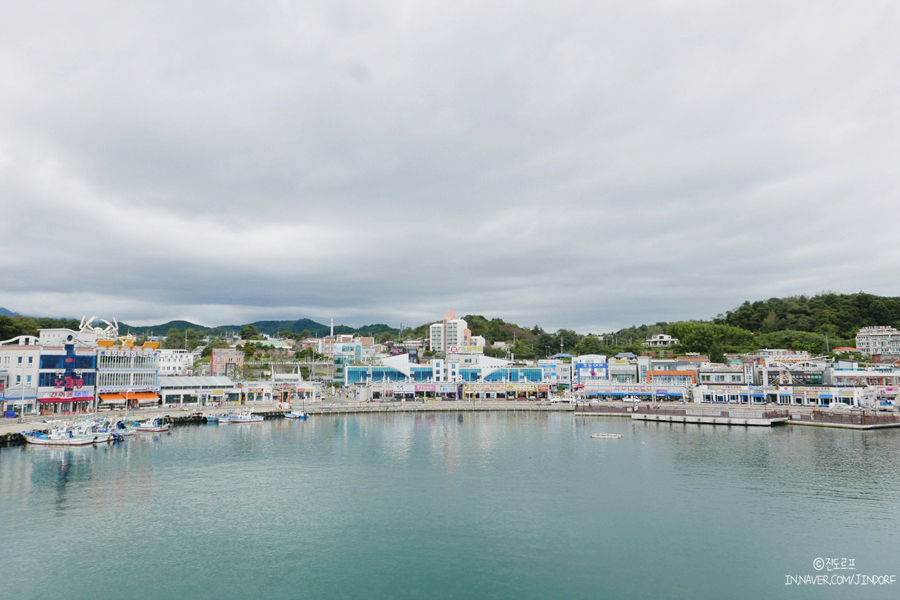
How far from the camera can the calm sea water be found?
1472 cm

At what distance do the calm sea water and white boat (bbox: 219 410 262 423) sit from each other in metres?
13.8

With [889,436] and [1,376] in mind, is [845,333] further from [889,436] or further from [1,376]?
[1,376]

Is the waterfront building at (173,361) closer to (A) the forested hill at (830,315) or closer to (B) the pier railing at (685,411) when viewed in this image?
(B) the pier railing at (685,411)

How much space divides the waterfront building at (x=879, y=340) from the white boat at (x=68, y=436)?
10083 cm

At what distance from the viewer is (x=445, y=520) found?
19.8m

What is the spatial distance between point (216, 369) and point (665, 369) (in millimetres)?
67876

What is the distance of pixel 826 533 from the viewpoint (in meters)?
18.1

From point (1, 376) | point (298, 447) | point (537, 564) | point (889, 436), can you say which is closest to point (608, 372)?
point (889, 436)

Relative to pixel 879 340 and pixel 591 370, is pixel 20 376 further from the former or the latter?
pixel 879 340

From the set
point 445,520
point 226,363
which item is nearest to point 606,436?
point 445,520

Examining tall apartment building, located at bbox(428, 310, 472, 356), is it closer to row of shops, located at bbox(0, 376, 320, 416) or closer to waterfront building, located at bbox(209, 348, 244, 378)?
waterfront building, located at bbox(209, 348, 244, 378)

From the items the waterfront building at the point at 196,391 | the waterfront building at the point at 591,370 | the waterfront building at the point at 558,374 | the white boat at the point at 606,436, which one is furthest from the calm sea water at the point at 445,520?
the waterfront building at the point at 558,374

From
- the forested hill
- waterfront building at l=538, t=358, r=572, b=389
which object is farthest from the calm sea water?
the forested hill

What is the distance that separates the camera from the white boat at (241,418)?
48250mm
